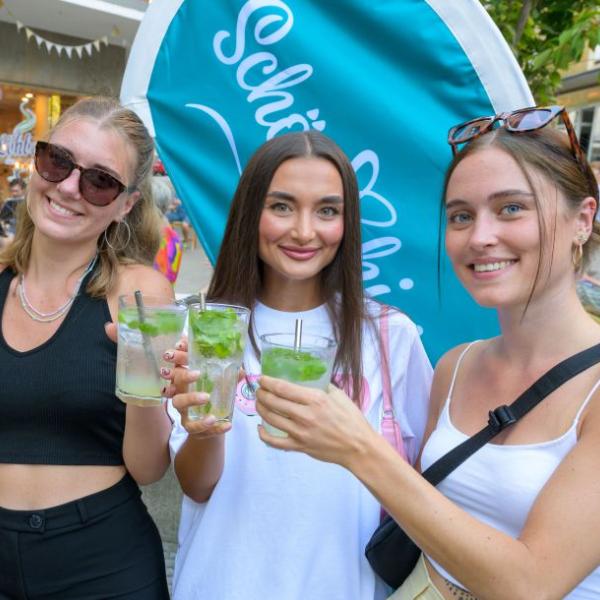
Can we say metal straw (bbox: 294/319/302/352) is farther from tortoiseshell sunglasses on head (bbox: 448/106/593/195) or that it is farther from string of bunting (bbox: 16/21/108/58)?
string of bunting (bbox: 16/21/108/58)

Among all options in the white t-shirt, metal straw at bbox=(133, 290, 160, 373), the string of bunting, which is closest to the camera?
metal straw at bbox=(133, 290, 160, 373)

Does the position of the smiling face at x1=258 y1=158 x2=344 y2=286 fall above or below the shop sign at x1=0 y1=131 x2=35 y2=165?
below

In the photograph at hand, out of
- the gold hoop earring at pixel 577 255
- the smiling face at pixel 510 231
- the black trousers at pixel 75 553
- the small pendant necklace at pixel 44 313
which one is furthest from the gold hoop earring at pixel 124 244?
the gold hoop earring at pixel 577 255

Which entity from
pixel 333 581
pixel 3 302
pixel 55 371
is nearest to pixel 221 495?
pixel 333 581

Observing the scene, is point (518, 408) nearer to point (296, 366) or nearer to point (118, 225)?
point (296, 366)

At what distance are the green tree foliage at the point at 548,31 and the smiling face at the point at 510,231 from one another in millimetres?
1861

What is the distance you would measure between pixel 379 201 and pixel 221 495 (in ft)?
4.38

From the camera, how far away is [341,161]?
80.5 inches

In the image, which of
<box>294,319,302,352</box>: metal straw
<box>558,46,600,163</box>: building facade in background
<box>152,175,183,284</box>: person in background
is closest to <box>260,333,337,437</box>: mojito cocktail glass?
<box>294,319,302,352</box>: metal straw

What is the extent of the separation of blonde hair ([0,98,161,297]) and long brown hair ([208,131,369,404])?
0.34 m

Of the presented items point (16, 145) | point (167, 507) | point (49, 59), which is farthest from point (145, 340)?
point (16, 145)

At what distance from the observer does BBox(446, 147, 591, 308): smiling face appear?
1568mm

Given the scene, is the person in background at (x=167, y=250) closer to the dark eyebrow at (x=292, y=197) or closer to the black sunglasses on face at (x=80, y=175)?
the black sunglasses on face at (x=80, y=175)

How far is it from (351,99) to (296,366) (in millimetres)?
1491
